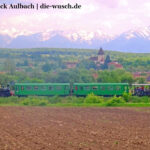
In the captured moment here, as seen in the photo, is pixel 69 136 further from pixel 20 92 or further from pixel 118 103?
pixel 20 92

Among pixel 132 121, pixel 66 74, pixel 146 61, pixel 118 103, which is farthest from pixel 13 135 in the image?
pixel 146 61

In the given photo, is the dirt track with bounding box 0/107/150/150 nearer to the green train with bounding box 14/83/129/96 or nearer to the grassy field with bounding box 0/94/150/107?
the grassy field with bounding box 0/94/150/107

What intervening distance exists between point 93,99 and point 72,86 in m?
5.54

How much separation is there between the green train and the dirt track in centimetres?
1260

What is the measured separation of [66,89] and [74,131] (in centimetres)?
2142

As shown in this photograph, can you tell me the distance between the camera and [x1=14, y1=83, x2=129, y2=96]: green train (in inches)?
1543

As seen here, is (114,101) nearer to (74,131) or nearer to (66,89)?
(66,89)

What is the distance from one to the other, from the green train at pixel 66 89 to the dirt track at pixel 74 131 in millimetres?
12601

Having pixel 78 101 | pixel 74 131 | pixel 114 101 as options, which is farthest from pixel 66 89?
pixel 74 131

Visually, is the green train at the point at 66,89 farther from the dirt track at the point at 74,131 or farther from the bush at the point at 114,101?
the dirt track at the point at 74,131

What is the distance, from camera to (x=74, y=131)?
18.2 meters

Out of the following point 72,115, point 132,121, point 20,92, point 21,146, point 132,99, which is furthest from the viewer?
point 20,92

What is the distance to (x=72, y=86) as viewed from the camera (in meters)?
40.3

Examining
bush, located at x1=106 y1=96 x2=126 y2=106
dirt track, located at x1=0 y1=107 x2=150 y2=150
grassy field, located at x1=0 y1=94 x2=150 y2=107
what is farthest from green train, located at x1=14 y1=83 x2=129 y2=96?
dirt track, located at x1=0 y1=107 x2=150 y2=150
